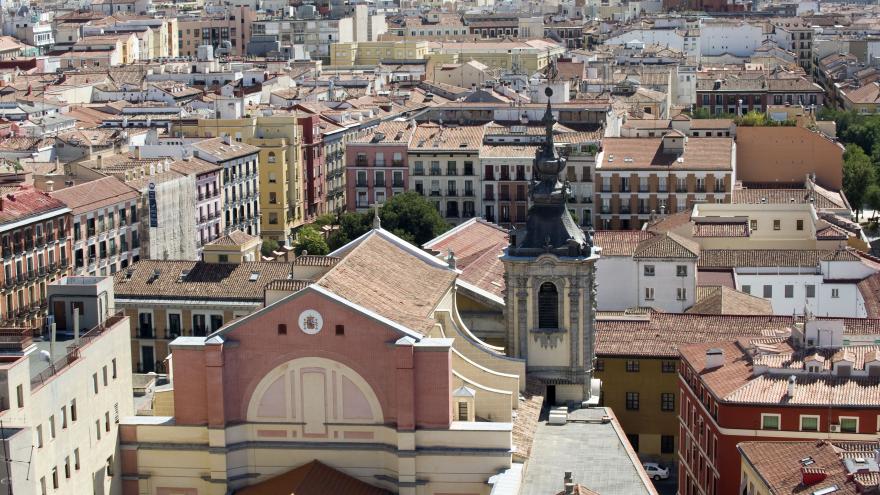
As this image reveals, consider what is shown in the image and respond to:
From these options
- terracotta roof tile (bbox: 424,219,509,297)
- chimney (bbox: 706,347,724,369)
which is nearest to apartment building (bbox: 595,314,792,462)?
terracotta roof tile (bbox: 424,219,509,297)

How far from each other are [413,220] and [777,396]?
164ft

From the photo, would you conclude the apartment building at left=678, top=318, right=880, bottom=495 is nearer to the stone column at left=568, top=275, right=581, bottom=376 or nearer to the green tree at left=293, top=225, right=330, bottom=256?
the stone column at left=568, top=275, right=581, bottom=376

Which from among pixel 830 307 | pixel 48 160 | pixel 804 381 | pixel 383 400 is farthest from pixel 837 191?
pixel 383 400

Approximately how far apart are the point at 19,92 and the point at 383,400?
11811 cm

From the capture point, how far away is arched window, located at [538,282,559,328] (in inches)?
2338

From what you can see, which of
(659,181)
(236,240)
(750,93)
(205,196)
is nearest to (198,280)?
(236,240)

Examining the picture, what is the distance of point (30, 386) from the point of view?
4544cm

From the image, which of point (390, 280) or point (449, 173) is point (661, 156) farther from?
point (390, 280)

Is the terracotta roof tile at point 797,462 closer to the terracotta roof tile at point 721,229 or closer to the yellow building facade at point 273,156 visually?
the terracotta roof tile at point 721,229

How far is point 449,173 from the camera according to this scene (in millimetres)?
122688

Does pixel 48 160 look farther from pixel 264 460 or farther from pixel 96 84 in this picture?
pixel 264 460

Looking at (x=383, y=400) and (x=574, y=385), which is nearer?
(x=383, y=400)

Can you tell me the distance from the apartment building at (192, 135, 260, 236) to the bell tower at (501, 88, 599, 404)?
204 ft

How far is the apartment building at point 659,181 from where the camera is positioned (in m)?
118
